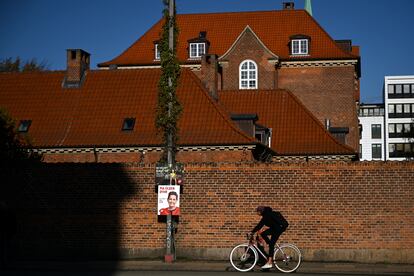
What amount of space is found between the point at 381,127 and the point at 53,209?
94.3m

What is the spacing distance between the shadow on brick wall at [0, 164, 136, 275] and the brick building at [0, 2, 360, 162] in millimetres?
14107

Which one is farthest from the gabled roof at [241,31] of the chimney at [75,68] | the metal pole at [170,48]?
the metal pole at [170,48]

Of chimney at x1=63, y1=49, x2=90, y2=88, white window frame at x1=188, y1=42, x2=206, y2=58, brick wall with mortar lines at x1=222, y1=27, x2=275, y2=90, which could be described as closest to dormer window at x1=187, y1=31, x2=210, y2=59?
white window frame at x1=188, y1=42, x2=206, y2=58

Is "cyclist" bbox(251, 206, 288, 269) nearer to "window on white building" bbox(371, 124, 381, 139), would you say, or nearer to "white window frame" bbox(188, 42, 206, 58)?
"white window frame" bbox(188, 42, 206, 58)

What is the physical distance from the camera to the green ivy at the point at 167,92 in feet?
70.9

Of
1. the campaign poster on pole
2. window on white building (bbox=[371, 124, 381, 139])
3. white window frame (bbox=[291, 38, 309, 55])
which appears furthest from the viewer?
window on white building (bbox=[371, 124, 381, 139])

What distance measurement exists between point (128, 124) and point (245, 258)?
19995 millimetres

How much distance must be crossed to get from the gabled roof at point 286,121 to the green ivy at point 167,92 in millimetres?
21388

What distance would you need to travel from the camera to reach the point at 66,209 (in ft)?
71.4

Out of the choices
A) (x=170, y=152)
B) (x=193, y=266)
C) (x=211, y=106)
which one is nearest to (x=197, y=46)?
(x=211, y=106)

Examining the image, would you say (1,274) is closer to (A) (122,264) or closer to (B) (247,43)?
(A) (122,264)

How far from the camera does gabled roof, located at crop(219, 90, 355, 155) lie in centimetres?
4281

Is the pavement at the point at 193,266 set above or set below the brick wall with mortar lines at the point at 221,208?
below

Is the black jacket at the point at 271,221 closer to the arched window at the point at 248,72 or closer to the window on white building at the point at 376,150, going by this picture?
the arched window at the point at 248,72
